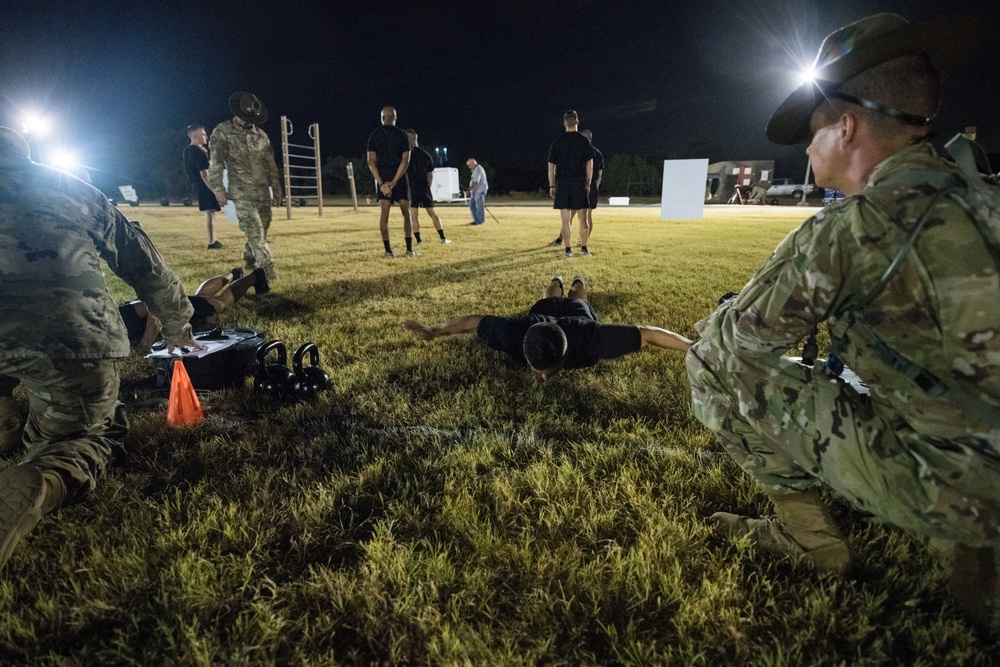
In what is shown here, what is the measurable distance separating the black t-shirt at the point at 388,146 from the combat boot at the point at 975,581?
927 centimetres

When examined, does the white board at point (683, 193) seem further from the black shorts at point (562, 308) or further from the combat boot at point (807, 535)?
the combat boot at point (807, 535)

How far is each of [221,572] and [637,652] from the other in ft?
4.81

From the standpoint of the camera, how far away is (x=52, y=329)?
7.14 feet

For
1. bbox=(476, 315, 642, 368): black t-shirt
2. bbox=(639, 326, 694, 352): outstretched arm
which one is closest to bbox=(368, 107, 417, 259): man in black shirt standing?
bbox=(476, 315, 642, 368): black t-shirt

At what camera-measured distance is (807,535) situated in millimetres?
1779

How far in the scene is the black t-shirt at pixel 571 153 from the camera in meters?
9.16

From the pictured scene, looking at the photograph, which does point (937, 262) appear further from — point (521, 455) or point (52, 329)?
point (52, 329)

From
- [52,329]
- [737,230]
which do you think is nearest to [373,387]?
[52,329]

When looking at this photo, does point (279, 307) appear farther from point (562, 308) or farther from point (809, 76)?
point (809, 76)

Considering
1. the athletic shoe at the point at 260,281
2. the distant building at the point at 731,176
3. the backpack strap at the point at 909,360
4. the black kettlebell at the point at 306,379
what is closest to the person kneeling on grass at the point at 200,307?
the athletic shoe at the point at 260,281

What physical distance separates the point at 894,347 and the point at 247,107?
7.82 metres

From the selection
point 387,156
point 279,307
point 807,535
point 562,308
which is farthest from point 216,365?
point 387,156

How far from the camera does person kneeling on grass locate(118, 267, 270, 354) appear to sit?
369 centimetres

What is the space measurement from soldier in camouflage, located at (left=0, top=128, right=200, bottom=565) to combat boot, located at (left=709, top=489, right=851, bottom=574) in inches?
111
